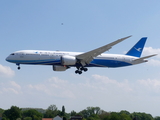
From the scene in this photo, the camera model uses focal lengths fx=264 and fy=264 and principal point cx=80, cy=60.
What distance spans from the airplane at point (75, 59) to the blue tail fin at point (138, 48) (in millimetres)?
2527

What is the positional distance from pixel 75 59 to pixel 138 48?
1793 centimetres

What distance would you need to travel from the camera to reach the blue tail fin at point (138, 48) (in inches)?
2276

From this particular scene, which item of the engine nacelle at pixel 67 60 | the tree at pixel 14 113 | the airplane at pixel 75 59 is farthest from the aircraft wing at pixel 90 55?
the tree at pixel 14 113

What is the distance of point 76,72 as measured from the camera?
52.2 m

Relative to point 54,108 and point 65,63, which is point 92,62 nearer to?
point 65,63

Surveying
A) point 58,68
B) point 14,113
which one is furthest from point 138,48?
point 14,113

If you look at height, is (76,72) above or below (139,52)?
below

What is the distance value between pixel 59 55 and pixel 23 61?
662 centimetres

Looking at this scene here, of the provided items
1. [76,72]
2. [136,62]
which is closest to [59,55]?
[76,72]

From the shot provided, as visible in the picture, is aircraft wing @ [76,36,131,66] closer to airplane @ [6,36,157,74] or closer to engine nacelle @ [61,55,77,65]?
airplane @ [6,36,157,74]

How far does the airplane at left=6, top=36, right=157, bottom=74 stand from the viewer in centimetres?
4703

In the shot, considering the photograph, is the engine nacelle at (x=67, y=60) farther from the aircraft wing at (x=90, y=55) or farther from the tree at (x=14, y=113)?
the tree at (x=14, y=113)

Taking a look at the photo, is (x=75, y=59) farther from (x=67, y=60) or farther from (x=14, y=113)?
(x=14, y=113)

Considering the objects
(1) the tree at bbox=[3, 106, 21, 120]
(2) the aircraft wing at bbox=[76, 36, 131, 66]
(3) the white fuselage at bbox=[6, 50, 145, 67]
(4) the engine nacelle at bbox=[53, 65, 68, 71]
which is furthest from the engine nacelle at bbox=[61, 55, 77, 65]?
(1) the tree at bbox=[3, 106, 21, 120]
